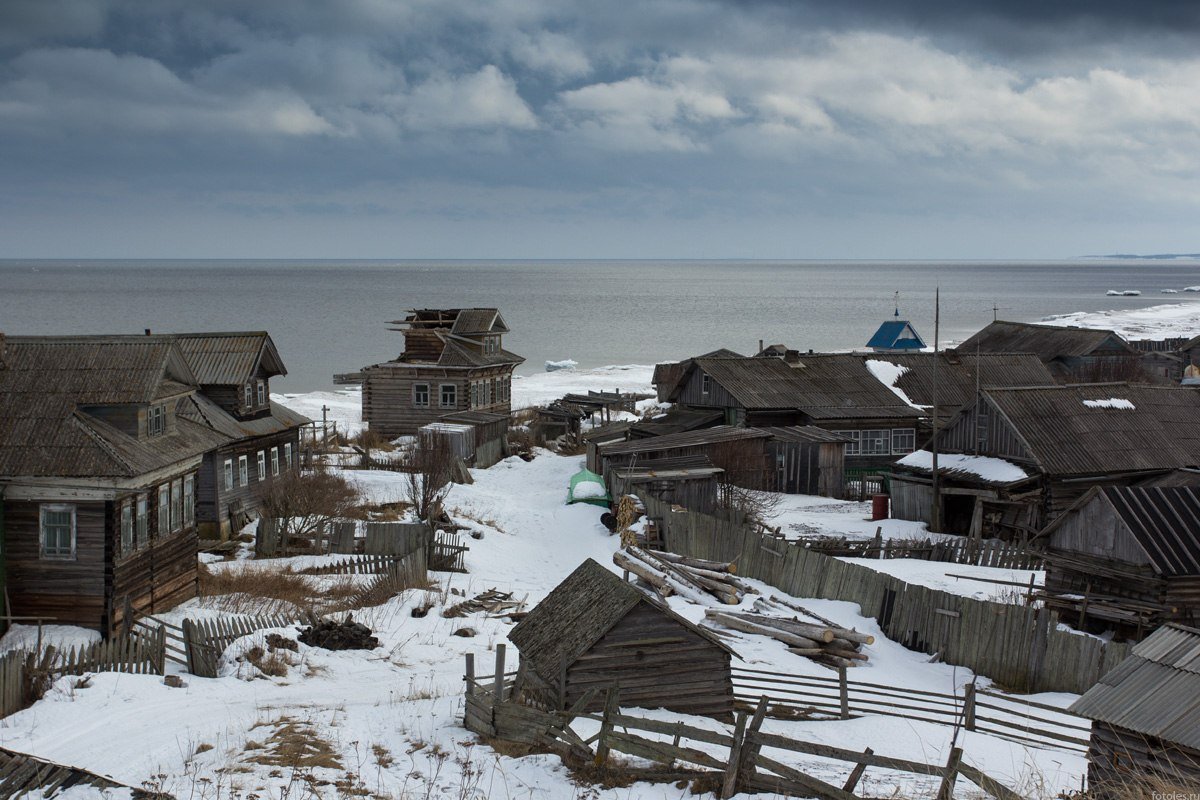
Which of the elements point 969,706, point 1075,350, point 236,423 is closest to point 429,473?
point 236,423

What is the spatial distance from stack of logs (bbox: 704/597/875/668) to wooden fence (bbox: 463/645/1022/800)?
5.87 meters

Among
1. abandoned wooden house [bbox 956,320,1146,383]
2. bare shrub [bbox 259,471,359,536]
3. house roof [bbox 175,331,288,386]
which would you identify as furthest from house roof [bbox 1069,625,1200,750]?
abandoned wooden house [bbox 956,320,1146,383]

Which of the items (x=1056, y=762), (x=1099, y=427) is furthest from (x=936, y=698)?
(x=1099, y=427)

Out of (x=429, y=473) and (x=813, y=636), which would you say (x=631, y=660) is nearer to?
(x=813, y=636)

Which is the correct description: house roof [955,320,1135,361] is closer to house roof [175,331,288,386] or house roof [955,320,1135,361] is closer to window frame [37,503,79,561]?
house roof [175,331,288,386]

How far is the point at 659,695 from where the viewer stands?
50.6 ft

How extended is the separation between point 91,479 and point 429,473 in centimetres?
1235

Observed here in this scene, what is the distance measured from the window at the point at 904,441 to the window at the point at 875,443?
32 cm

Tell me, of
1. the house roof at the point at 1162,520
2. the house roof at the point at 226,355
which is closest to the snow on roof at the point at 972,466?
the house roof at the point at 1162,520

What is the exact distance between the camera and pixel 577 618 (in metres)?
15.9

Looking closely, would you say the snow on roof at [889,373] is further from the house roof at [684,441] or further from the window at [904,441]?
the house roof at [684,441]

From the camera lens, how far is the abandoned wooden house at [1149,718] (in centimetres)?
1223

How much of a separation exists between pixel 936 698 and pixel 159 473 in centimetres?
1644

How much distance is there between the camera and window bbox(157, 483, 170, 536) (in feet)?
77.0
